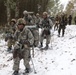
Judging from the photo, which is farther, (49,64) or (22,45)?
(49,64)

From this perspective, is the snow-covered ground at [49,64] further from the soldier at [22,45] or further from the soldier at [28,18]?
the soldier at [28,18]

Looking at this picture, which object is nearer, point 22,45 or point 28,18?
point 22,45

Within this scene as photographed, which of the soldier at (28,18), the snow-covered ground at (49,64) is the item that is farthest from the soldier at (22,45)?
the soldier at (28,18)

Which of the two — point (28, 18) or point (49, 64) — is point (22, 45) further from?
point (28, 18)

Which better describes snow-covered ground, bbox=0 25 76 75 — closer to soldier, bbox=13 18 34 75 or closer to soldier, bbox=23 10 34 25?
soldier, bbox=13 18 34 75

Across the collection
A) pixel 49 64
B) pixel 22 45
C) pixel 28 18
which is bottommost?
pixel 49 64

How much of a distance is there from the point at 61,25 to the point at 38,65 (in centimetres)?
1114

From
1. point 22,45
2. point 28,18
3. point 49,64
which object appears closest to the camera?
point 22,45

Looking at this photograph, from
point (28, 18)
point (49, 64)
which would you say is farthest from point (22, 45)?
point (28, 18)

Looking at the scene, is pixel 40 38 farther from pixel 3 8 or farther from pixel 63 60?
pixel 3 8

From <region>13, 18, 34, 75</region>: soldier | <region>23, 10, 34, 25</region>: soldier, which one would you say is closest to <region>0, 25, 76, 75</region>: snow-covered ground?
<region>13, 18, 34, 75</region>: soldier

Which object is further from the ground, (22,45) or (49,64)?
(22,45)

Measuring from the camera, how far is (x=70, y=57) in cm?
1254

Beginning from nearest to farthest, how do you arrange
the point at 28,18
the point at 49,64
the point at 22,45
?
the point at 22,45
the point at 49,64
the point at 28,18
